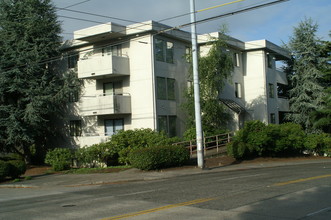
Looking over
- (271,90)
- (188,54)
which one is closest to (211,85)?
(188,54)

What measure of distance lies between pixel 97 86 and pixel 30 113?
5.36 meters

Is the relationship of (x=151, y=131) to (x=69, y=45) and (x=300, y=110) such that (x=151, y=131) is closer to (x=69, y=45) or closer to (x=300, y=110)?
(x=69, y=45)

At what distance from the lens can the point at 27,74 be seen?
28531 millimetres

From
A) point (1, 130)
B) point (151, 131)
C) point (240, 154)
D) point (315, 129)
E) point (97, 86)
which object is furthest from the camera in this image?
point (315, 129)

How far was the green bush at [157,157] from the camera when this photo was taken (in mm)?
20578

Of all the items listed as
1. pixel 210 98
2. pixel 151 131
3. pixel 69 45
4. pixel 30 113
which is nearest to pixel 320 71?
pixel 210 98

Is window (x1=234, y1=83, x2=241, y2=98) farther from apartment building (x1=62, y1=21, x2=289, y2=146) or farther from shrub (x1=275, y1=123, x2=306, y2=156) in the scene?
shrub (x1=275, y1=123, x2=306, y2=156)

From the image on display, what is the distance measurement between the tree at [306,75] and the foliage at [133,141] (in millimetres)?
17597

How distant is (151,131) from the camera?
84.8 ft

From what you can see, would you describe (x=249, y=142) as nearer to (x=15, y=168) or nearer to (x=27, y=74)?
(x=15, y=168)

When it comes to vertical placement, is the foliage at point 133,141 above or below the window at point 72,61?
below

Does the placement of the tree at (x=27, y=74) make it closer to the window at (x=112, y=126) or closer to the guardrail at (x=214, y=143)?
the window at (x=112, y=126)

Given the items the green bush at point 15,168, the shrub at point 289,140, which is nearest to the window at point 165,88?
the shrub at point 289,140

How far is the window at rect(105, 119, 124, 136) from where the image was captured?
94.0 feet
